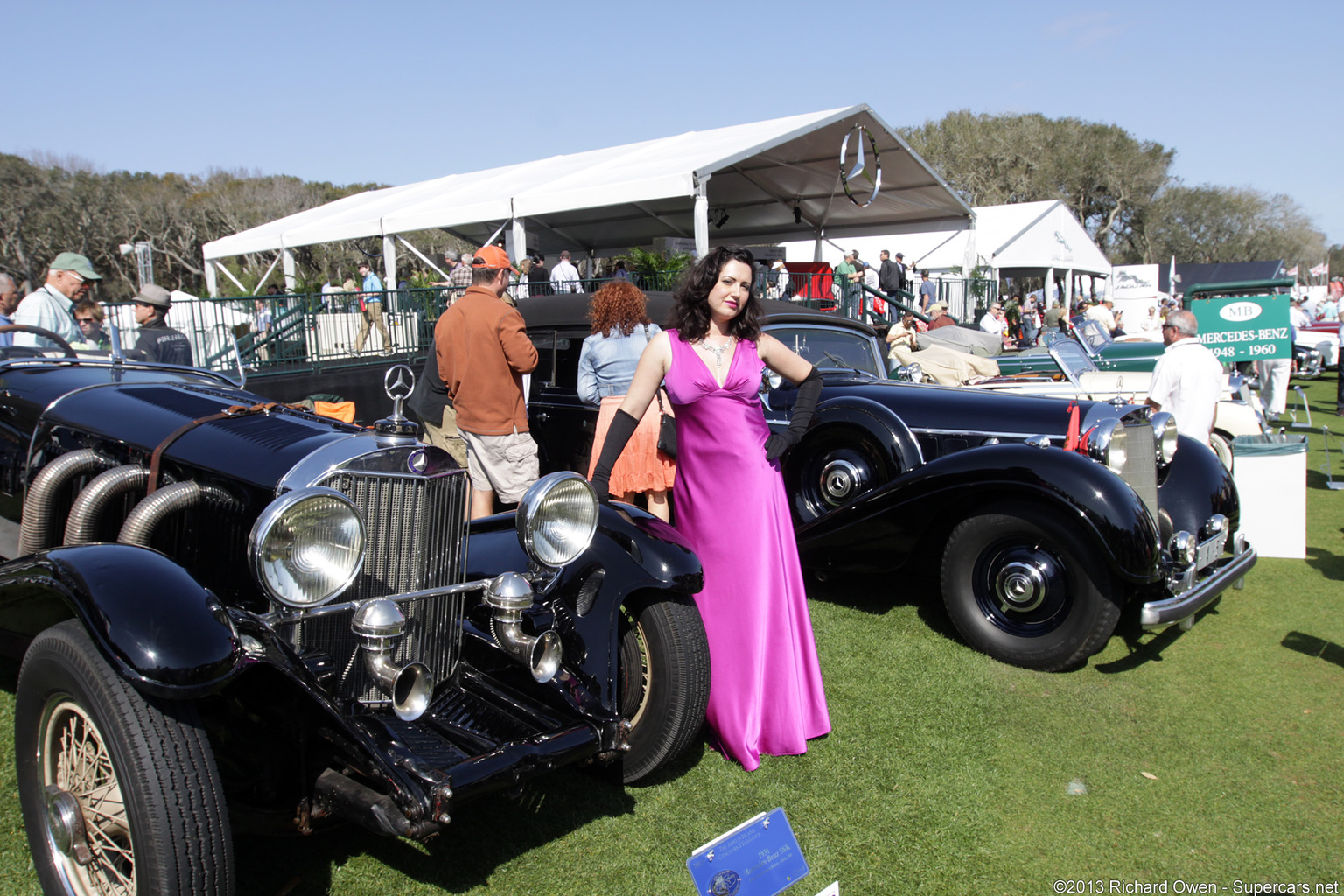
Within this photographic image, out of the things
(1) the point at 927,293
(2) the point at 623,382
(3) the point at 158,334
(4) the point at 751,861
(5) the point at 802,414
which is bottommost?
(4) the point at 751,861

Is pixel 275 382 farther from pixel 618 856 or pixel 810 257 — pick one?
pixel 810 257

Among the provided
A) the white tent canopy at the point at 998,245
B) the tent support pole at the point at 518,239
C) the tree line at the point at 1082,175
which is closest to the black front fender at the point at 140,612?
the tent support pole at the point at 518,239

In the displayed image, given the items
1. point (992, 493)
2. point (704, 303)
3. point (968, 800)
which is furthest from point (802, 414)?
point (968, 800)

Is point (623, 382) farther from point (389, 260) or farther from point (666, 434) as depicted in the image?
point (389, 260)

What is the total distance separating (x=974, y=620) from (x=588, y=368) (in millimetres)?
2423

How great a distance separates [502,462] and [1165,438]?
3.57m

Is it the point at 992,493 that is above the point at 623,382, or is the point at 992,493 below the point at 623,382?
below

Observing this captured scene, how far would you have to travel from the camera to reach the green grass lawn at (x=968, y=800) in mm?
2316

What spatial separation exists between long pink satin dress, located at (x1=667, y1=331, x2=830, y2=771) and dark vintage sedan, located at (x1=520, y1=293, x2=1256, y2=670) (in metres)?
1.18

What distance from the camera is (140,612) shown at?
177 cm

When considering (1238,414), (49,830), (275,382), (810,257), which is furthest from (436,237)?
(49,830)

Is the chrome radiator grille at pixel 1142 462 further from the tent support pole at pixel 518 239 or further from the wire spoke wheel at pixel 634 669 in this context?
the tent support pole at pixel 518 239

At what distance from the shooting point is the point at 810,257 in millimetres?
20000

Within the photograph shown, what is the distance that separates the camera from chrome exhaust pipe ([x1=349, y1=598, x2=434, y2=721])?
76.7 inches
